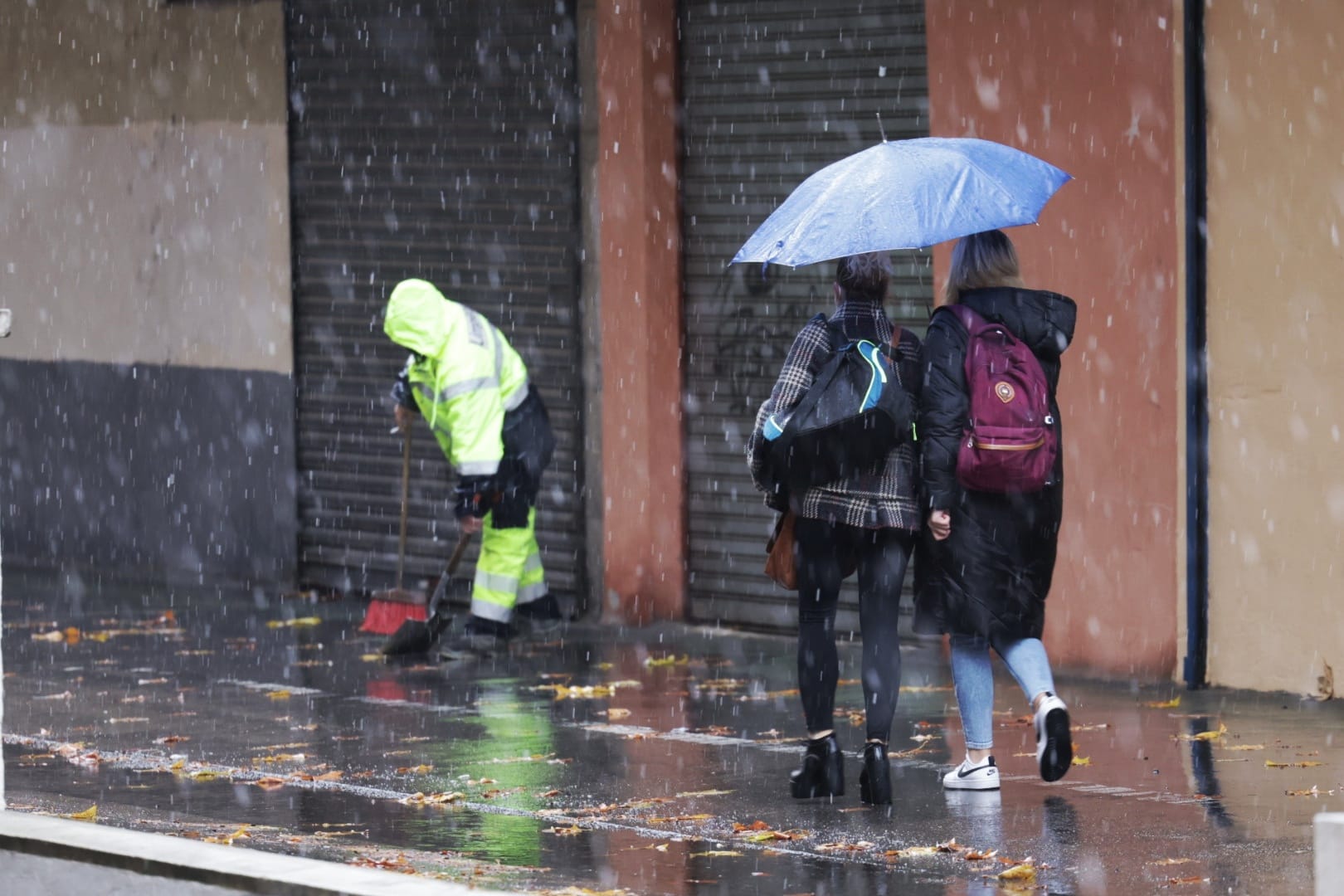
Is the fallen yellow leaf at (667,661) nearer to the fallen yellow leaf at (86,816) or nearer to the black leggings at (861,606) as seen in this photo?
the black leggings at (861,606)

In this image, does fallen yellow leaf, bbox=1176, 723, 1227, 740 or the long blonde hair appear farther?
fallen yellow leaf, bbox=1176, 723, 1227, 740

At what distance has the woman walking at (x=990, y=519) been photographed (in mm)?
7328

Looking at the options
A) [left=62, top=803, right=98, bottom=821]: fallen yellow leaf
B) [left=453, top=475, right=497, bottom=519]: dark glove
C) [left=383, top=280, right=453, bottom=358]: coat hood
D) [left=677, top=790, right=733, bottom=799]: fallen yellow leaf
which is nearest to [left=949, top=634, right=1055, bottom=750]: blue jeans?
[left=677, top=790, right=733, bottom=799]: fallen yellow leaf

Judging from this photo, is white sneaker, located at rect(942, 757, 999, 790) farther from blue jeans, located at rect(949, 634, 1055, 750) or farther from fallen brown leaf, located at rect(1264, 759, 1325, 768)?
fallen brown leaf, located at rect(1264, 759, 1325, 768)

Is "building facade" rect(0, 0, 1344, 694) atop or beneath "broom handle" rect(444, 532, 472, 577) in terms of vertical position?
atop

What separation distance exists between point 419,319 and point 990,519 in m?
3.98

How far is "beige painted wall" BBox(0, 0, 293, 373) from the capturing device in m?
14.1

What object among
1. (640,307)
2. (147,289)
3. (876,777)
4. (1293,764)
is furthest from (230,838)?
(147,289)

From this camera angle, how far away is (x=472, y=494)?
35.0ft

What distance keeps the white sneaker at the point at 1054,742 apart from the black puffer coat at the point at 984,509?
31 cm

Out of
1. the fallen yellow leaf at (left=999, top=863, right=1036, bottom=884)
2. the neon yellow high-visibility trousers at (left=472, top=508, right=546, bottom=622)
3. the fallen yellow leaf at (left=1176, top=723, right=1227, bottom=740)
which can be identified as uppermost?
the neon yellow high-visibility trousers at (left=472, top=508, right=546, bottom=622)

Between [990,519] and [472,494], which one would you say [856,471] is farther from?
[472,494]

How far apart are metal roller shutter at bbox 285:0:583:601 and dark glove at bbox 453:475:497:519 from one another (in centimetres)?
174

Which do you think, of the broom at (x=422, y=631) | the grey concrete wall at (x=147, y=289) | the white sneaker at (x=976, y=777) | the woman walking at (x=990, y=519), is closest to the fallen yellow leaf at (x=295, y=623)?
the grey concrete wall at (x=147, y=289)
